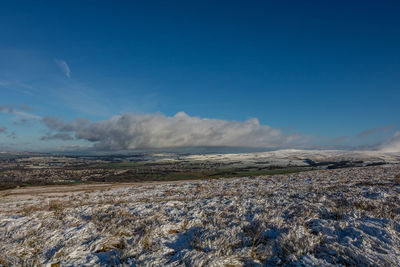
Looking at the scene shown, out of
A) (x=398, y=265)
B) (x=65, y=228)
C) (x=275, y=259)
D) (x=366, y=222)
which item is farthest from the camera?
(x=65, y=228)

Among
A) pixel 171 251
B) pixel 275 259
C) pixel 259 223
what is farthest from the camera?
pixel 259 223

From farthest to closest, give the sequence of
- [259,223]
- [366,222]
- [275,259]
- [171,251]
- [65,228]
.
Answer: [65,228] < [259,223] < [366,222] < [171,251] < [275,259]

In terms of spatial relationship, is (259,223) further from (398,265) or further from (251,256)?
(398,265)

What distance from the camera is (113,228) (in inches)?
319

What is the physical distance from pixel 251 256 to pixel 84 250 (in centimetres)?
494

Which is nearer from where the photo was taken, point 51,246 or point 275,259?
point 275,259

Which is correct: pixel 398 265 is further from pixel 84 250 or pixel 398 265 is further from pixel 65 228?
pixel 65 228

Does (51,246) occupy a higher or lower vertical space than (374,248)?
lower

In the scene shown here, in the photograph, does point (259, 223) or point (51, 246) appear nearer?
point (51, 246)

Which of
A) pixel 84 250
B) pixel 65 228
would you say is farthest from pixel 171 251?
pixel 65 228

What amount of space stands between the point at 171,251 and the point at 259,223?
3.69 meters

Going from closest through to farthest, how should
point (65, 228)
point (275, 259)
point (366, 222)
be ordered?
point (275, 259)
point (366, 222)
point (65, 228)

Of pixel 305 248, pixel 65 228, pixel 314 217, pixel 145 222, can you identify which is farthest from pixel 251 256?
pixel 65 228

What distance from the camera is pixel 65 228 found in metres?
8.46
